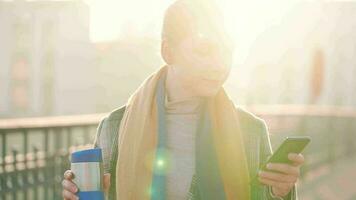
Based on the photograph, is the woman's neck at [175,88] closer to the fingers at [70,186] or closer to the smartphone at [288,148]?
the smartphone at [288,148]

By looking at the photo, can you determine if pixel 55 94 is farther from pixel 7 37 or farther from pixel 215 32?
pixel 215 32

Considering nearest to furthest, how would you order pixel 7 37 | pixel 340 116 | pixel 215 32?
pixel 215 32 → pixel 340 116 → pixel 7 37

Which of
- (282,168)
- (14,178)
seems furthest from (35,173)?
(282,168)

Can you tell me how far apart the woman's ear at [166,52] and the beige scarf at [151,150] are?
0.58ft

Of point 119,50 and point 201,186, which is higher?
point 201,186

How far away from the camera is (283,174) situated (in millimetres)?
2812

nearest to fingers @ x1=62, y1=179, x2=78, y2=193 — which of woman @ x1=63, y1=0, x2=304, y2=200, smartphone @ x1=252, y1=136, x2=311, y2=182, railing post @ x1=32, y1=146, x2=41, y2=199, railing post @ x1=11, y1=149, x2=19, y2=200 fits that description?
woman @ x1=63, y1=0, x2=304, y2=200

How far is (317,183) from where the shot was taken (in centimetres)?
1380

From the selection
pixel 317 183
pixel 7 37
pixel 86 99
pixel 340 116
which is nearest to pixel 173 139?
pixel 317 183

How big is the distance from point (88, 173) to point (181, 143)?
0.54 metres

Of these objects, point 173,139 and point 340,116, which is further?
point 340,116

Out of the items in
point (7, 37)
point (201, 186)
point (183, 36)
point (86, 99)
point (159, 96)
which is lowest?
point (86, 99)

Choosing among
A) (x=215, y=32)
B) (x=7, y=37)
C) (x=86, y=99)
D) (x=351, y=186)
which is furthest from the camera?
(x=86, y=99)

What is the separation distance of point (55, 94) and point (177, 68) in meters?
54.2
